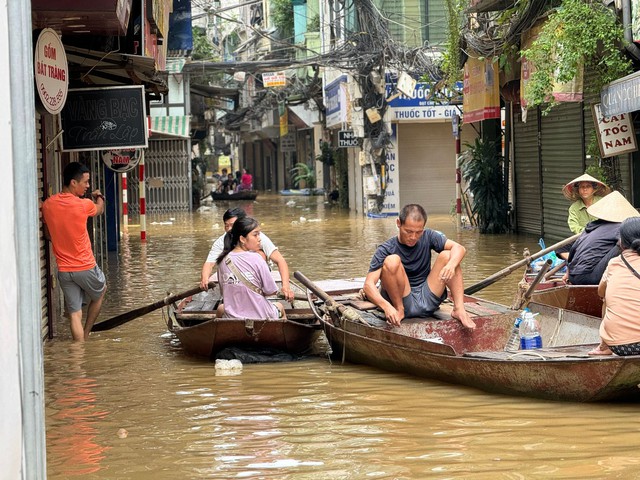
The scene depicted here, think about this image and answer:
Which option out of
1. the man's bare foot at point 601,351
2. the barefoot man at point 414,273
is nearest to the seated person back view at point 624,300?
the man's bare foot at point 601,351

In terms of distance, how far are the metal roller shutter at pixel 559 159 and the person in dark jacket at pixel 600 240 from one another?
902 centimetres

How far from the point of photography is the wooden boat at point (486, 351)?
724cm

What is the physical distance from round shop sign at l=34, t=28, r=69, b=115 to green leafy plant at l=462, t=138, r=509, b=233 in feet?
47.5

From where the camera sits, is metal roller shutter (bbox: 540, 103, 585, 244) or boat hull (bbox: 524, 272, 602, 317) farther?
metal roller shutter (bbox: 540, 103, 585, 244)

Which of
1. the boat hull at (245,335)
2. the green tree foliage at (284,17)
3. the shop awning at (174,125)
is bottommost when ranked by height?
the boat hull at (245,335)

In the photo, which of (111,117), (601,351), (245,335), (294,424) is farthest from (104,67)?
(601,351)

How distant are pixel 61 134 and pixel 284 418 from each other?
5665 millimetres

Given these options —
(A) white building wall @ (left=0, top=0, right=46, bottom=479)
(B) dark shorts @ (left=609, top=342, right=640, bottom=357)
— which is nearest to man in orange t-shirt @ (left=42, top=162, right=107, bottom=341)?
(B) dark shorts @ (left=609, top=342, right=640, bottom=357)

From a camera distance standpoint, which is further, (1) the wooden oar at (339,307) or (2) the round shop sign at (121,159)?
(2) the round shop sign at (121,159)

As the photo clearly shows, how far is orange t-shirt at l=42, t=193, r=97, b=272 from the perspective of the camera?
1026 centimetres

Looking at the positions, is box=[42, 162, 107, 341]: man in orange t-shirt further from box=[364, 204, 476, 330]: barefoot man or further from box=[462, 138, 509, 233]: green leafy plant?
box=[462, 138, 509, 233]: green leafy plant

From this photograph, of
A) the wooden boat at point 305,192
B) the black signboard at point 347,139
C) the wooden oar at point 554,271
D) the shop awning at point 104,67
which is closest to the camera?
the wooden oar at point 554,271

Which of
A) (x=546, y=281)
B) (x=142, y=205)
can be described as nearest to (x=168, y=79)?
(x=142, y=205)

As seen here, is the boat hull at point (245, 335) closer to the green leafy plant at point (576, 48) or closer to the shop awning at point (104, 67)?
the shop awning at point (104, 67)
